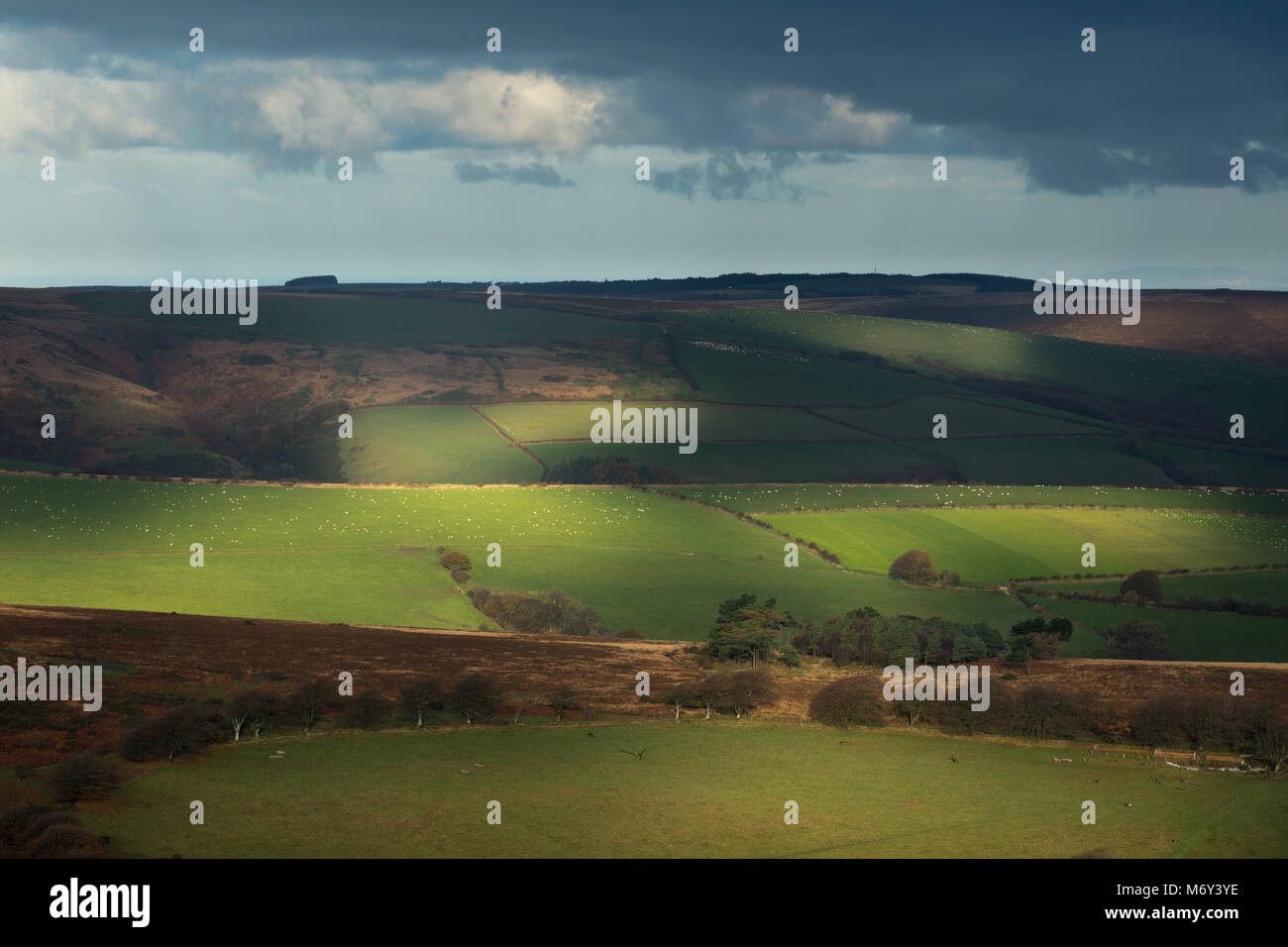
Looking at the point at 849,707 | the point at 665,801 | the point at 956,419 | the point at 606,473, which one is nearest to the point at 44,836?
the point at 665,801

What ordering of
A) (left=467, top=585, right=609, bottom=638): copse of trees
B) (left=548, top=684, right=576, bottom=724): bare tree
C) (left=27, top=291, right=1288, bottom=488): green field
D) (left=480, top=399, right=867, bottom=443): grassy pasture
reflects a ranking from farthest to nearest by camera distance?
(left=480, top=399, right=867, bottom=443): grassy pasture → (left=27, top=291, right=1288, bottom=488): green field → (left=467, top=585, right=609, bottom=638): copse of trees → (left=548, top=684, right=576, bottom=724): bare tree

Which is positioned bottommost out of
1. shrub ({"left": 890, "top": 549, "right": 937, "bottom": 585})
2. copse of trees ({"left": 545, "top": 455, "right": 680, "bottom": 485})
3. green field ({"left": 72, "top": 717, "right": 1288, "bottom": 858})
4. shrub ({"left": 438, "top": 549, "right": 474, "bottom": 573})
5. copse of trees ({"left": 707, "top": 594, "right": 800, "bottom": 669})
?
green field ({"left": 72, "top": 717, "right": 1288, "bottom": 858})

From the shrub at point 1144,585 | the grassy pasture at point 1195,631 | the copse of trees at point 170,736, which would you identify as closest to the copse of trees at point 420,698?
the copse of trees at point 170,736

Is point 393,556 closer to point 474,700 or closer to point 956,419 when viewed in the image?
point 474,700

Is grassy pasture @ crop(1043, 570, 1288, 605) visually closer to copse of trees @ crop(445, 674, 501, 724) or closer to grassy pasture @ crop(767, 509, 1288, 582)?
grassy pasture @ crop(767, 509, 1288, 582)

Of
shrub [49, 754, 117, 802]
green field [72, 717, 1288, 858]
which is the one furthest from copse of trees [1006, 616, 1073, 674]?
shrub [49, 754, 117, 802]

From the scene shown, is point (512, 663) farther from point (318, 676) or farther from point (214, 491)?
point (214, 491)
